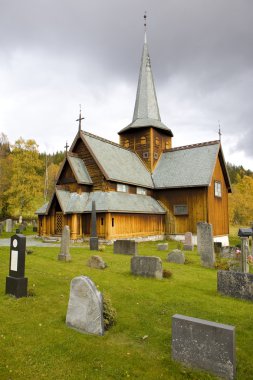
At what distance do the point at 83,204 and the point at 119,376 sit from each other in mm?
20454

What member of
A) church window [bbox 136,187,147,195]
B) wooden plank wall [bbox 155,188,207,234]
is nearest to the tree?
church window [bbox 136,187,147,195]

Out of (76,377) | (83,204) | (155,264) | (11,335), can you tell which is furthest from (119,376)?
(83,204)

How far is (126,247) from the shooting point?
648 inches

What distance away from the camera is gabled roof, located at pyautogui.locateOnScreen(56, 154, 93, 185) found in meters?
24.9

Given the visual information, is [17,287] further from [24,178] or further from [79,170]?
[24,178]

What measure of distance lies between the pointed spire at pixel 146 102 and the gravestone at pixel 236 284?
2546 cm

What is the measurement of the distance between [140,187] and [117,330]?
2255 centimetres

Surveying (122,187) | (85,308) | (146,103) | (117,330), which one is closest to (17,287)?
(85,308)

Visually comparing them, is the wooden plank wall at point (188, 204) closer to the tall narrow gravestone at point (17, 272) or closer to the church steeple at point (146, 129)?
the church steeple at point (146, 129)

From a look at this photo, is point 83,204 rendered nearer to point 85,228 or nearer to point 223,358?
point 85,228

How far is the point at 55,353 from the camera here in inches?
199

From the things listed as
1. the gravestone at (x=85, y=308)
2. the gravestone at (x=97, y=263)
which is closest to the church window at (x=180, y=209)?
the gravestone at (x=97, y=263)

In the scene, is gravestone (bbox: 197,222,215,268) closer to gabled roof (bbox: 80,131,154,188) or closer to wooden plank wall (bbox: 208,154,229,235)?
gabled roof (bbox: 80,131,154,188)

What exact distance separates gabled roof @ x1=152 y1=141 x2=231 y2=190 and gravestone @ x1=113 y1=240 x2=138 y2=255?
12885 millimetres
